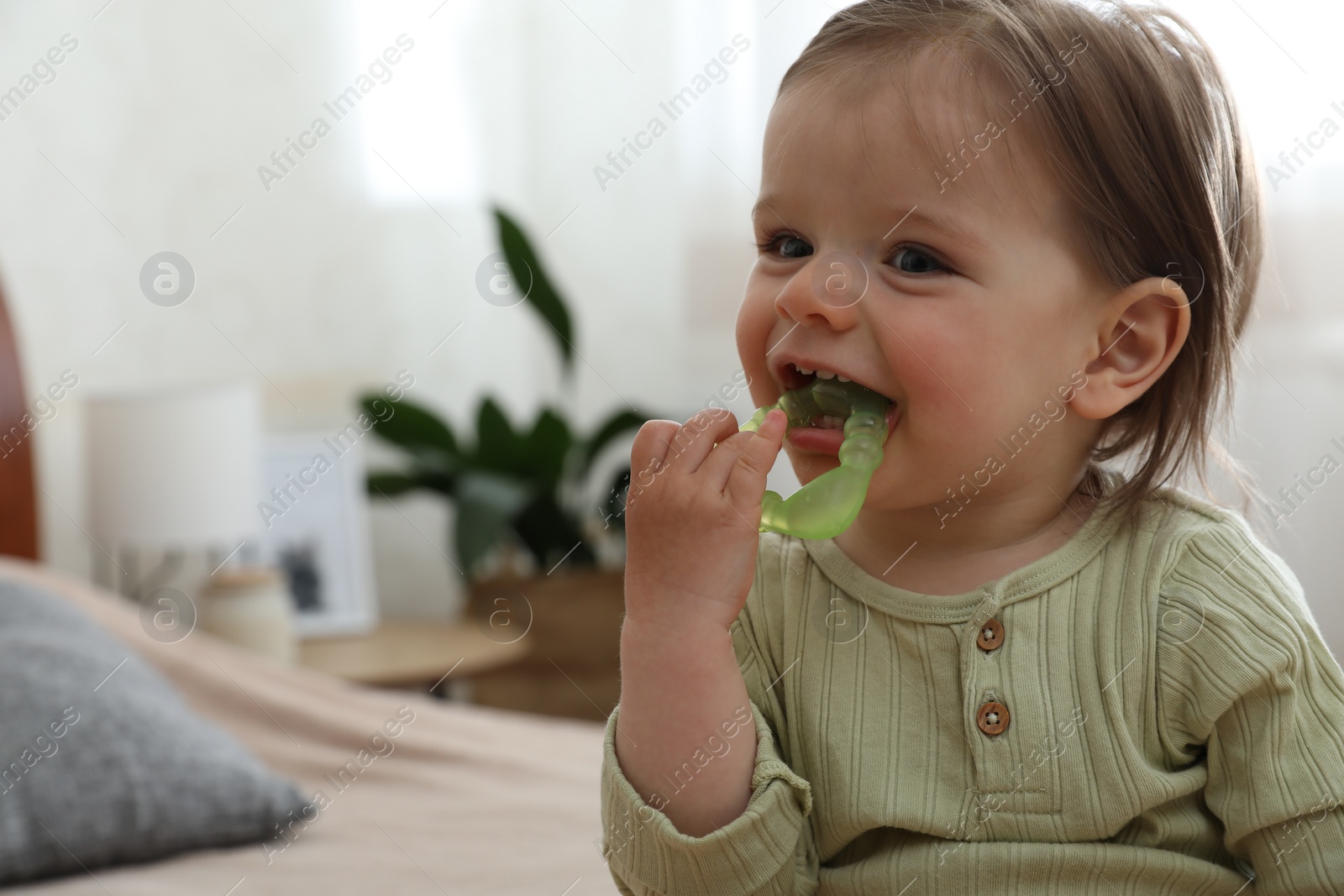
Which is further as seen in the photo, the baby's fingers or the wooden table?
the wooden table

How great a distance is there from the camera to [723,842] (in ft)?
2.17

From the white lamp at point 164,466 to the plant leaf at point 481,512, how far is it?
388 mm

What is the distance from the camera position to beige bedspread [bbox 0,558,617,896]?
108 centimetres

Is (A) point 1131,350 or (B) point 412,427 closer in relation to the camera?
(A) point 1131,350

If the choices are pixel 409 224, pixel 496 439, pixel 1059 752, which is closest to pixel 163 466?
pixel 496 439

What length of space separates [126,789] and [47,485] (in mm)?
1325

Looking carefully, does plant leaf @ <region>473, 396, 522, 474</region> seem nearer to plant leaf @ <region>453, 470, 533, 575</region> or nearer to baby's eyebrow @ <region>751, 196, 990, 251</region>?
plant leaf @ <region>453, 470, 533, 575</region>

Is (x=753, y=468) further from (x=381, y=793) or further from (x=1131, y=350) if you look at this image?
(x=381, y=793)

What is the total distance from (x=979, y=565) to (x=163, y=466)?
168cm

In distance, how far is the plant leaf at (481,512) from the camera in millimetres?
2123

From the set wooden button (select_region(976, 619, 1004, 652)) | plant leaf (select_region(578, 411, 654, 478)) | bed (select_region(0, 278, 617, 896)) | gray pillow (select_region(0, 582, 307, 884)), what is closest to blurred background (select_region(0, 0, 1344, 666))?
plant leaf (select_region(578, 411, 654, 478))

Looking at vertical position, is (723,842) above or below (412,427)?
above

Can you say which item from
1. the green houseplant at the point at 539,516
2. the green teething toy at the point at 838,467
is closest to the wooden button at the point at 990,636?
the green teething toy at the point at 838,467

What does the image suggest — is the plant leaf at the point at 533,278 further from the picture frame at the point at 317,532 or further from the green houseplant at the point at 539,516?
the picture frame at the point at 317,532
